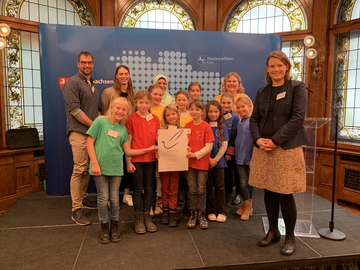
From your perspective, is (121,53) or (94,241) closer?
(94,241)

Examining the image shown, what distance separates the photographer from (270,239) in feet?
7.86

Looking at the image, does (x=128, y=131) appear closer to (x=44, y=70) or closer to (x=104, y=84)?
(x=104, y=84)

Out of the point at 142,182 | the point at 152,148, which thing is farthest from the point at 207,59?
the point at 142,182

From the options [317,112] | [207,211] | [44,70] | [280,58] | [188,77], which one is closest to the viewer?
[280,58]

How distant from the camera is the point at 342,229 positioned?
2.82 meters

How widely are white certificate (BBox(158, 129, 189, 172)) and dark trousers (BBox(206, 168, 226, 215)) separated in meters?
0.40

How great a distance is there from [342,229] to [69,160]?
3286 millimetres

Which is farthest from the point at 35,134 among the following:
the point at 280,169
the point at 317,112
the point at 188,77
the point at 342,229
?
the point at 317,112

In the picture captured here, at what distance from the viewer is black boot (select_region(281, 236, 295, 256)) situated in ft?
7.34

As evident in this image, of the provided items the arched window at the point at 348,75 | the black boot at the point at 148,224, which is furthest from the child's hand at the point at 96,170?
the arched window at the point at 348,75

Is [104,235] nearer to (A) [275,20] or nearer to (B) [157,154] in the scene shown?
(B) [157,154]

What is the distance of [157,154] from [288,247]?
1.35 meters

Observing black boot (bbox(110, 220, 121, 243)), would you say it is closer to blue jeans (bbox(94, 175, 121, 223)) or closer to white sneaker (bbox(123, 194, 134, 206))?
blue jeans (bbox(94, 175, 121, 223))

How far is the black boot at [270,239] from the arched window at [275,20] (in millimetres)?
3484
